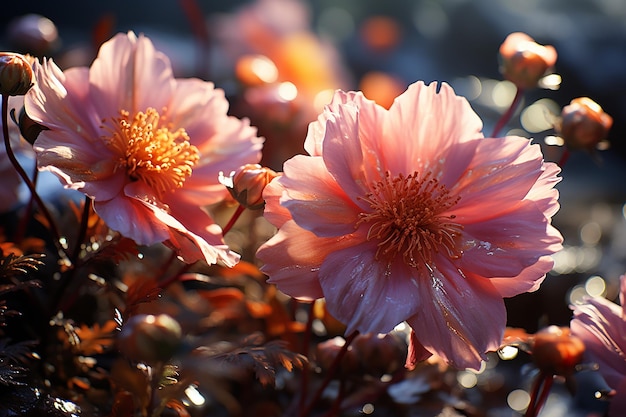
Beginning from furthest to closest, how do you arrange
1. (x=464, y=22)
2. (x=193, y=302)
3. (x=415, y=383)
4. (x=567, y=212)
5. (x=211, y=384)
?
(x=464, y=22) < (x=567, y=212) < (x=193, y=302) < (x=415, y=383) < (x=211, y=384)

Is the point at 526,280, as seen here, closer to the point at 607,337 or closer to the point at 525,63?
the point at 607,337

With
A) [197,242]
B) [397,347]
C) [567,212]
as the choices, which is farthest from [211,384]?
[567,212]

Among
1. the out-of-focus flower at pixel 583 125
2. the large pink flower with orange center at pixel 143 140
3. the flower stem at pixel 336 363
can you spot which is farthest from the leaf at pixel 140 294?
the out-of-focus flower at pixel 583 125

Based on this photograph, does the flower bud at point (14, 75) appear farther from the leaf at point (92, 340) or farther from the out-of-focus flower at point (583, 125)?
the out-of-focus flower at point (583, 125)

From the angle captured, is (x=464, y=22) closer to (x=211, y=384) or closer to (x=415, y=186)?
(x=415, y=186)

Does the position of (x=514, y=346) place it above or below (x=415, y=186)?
below

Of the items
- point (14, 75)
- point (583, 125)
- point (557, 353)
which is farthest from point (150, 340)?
point (583, 125)

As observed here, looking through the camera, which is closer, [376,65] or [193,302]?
[193,302]
